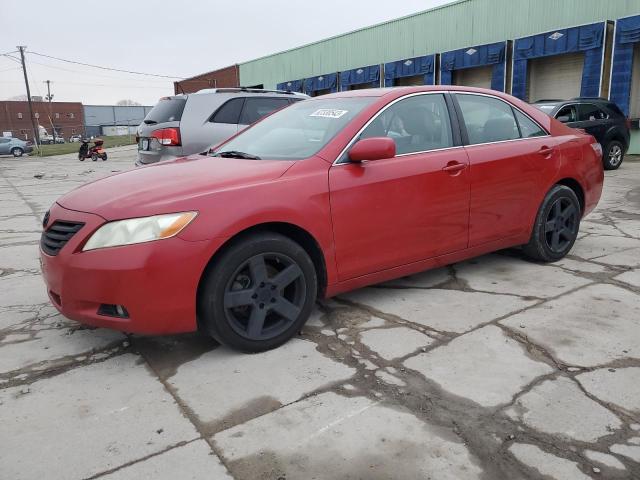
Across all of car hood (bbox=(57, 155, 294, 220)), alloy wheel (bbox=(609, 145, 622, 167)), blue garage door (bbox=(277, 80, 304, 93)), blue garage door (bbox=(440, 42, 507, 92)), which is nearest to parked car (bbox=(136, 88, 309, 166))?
car hood (bbox=(57, 155, 294, 220))

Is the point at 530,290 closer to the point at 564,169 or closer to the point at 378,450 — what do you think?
the point at 564,169

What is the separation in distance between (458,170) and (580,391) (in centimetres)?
176

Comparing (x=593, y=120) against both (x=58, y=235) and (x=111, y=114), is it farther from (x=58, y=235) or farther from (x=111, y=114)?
(x=111, y=114)

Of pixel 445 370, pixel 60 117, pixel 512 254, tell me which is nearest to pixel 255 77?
pixel 512 254

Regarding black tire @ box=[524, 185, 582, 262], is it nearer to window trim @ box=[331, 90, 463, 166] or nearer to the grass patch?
window trim @ box=[331, 90, 463, 166]

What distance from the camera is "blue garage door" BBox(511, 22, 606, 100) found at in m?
→ 15.6

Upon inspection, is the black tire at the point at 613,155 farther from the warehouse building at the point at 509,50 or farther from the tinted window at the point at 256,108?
the tinted window at the point at 256,108

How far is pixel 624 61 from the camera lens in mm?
15148

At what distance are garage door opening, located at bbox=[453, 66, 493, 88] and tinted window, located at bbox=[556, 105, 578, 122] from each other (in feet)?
30.6

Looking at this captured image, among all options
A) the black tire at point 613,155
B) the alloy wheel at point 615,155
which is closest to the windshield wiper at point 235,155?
the black tire at point 613,155

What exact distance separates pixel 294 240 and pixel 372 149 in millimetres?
734

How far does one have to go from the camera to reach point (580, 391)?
8.32 ft

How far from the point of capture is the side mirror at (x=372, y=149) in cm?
317

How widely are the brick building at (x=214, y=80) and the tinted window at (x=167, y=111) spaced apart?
2773 cm
